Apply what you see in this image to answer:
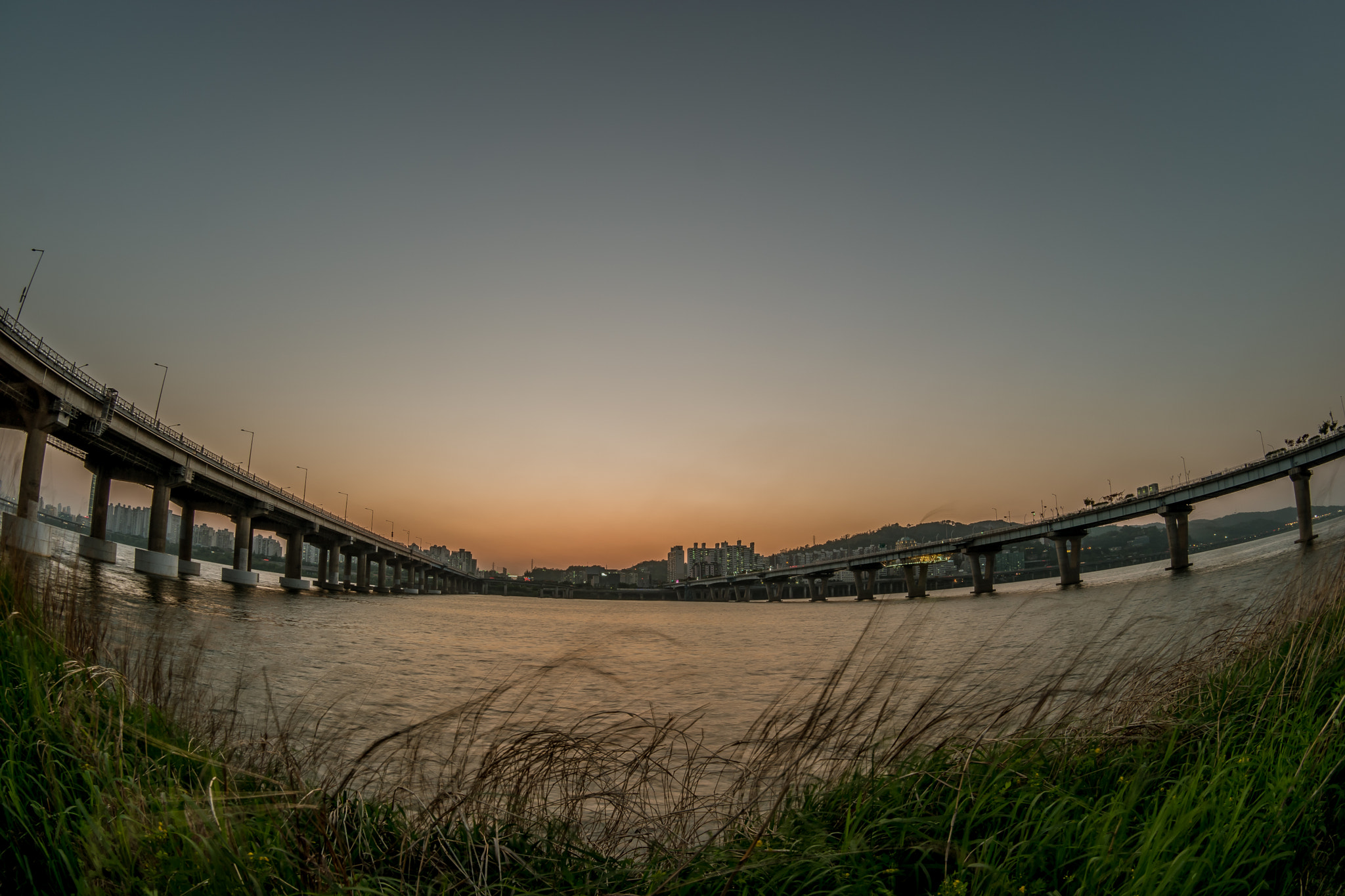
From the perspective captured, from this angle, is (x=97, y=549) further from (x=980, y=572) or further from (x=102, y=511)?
(x=980, y=572)

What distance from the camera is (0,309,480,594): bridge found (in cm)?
4075

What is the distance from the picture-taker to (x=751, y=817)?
4.91 m

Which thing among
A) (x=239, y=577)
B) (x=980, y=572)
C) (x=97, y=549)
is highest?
(x=97, y=549)

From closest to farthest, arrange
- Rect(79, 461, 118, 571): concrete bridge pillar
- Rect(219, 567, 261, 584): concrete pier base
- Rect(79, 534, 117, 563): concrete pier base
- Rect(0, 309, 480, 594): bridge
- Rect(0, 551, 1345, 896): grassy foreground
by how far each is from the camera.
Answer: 1. Rect(0, 551, 1345, 896): grassy foreground
2. Rect(0, 309, 480, 594): bridge
3. Rect(79, 534, 117, 563): concrete pier base
4. Rect(79, 461, 118, 571): concrete bridge pillar
5. Rect(219, 567, 261, 584): concrete pier base

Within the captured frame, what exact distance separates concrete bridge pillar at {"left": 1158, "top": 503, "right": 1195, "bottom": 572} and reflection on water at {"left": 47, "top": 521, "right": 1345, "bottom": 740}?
3960 centimetres

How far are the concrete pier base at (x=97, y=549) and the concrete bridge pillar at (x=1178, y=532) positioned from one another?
130631 mm

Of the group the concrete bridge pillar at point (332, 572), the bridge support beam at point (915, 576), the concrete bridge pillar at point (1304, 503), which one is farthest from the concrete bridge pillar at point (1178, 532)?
the concrete bridge pillar at point (332, 572)

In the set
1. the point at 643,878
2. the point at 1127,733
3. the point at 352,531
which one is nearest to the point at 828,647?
the point at 1127,733

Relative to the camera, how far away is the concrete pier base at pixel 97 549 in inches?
2373

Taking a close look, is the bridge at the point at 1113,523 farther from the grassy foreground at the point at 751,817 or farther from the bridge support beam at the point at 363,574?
the bridge support beam at the point at 363,574

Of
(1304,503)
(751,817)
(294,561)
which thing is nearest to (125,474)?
(294,561)

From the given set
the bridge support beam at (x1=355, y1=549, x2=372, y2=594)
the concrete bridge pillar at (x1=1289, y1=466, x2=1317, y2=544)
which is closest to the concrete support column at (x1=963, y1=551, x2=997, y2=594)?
the concrete bridge pillar at (x1=1289, y1=466, x2=1317, y2=544)

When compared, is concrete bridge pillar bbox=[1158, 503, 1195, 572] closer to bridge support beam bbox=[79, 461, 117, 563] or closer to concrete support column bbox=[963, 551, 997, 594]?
concrete support column bbox=[963, 551, 997, 594]

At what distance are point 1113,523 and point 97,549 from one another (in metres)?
133
